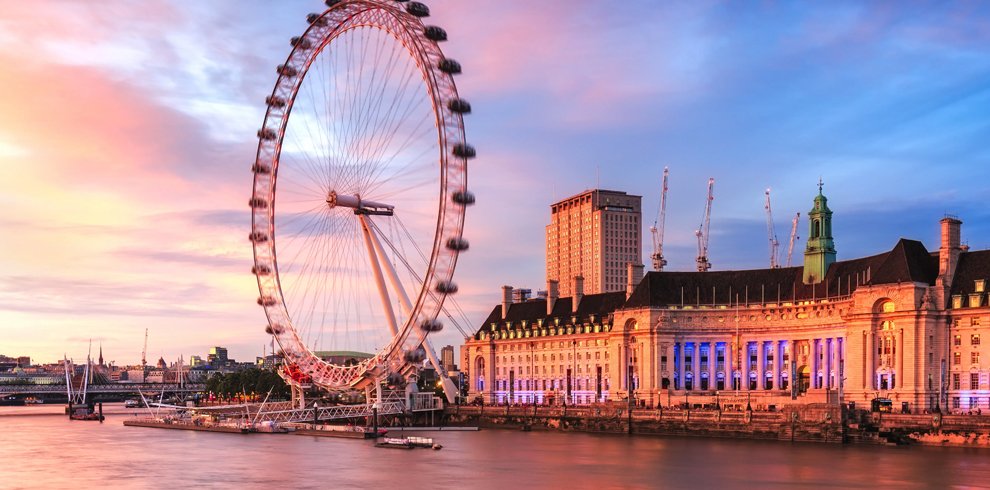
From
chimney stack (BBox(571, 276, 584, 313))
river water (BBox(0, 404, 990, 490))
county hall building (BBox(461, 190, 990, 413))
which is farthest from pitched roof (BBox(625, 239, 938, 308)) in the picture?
river water (BBox(0, 404, 990, 490))

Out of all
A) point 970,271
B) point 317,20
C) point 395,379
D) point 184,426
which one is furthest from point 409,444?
point 970,271

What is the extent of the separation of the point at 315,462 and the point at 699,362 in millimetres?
71288

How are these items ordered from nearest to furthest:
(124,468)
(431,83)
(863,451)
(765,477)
→ 1. (765,477)
2. (124,468)
3. (863,451)
4. (431,83)

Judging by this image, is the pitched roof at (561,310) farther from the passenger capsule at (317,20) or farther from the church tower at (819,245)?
the passenger capsule at (317,20)

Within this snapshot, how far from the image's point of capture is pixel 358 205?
112000mm

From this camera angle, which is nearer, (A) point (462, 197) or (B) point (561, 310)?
(A) point (462, 197)

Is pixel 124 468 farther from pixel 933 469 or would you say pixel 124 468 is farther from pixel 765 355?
pixel 765 355

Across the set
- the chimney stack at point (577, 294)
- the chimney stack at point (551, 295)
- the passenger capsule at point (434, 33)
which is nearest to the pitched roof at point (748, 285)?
the chimney stack at point (577, 294)

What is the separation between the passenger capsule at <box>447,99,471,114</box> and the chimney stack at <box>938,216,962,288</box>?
171ft

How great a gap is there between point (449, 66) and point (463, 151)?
757 cm

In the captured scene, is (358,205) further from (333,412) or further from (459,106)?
(333,412)

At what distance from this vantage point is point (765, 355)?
145125mm

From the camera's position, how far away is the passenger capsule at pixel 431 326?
10825 cm

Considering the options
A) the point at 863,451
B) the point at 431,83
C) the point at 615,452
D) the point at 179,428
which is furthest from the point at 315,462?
the point at 179,428
